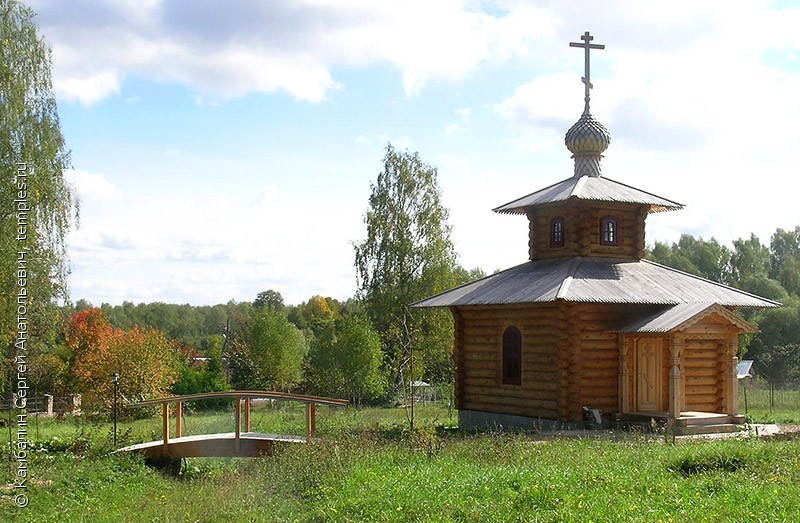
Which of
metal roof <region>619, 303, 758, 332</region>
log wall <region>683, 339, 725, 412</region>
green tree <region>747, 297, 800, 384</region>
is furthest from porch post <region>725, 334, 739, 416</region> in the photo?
green tree <region>747, 297, 800, 384</region>

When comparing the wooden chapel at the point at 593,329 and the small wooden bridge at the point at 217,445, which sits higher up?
the wooden chapel at the point at 593,329

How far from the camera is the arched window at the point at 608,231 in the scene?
2023 centimetres

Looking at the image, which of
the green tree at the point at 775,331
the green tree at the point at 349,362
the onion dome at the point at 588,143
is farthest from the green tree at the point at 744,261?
the onion dome at the point at 588,143

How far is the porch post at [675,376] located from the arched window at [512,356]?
10.9ft

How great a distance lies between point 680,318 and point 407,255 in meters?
16.4

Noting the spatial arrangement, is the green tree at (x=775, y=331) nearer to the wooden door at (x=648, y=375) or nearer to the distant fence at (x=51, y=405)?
the wooden door at (x=648, y=375)

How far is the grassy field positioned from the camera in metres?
9.35

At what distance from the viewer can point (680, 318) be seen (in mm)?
17031

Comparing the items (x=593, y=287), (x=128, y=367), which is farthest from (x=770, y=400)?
(x=128, y=367)

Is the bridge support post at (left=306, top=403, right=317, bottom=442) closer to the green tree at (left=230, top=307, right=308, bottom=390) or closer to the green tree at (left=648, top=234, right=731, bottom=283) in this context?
the green tree at (left=230, top=307, right=308, bottom=390)

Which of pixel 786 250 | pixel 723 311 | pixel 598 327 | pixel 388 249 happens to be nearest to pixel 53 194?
pixel 598 327

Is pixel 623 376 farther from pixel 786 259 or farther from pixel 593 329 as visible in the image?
pixel 786 259

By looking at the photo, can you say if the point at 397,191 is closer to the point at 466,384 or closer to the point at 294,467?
the point at 466,384

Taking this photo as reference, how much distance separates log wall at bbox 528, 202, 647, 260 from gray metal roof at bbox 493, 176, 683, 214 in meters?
0.25
